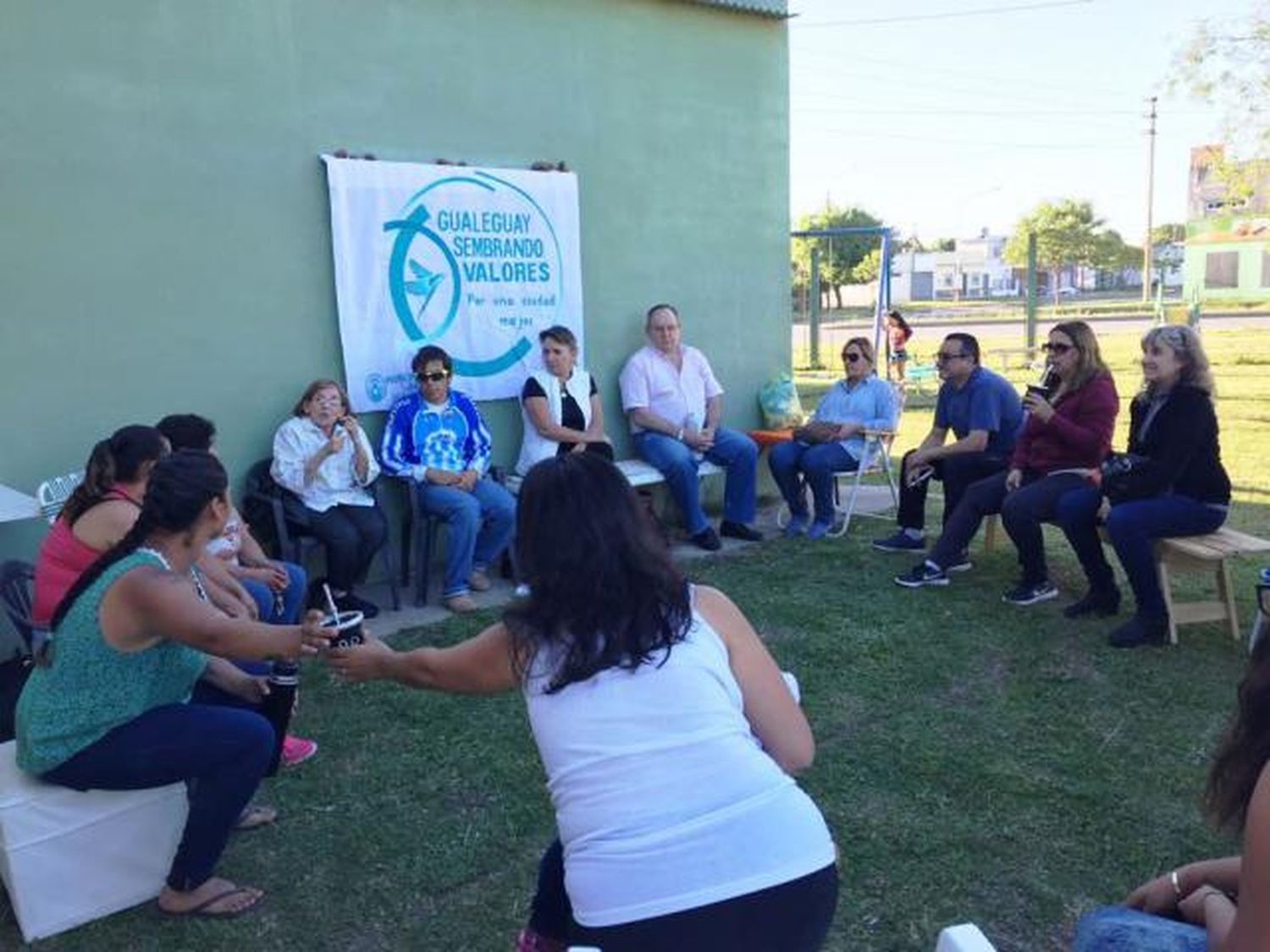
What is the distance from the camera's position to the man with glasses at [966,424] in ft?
19.5

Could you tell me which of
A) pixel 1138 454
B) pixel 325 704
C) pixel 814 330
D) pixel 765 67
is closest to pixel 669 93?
pixel 765 67

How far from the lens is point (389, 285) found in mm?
5879

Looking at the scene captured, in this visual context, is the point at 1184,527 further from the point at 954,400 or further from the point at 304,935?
the point at 304,935

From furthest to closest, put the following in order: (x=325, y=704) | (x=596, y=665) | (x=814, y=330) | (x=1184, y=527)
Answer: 1. (x=814, y=330)
2. (x=1184, y=527)
3. (x=325, y=704)
4. (x=596, y=665)

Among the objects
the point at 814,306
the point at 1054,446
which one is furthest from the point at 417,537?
the point at 814,306

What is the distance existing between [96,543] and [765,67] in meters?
5.80

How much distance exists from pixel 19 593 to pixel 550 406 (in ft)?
9.83

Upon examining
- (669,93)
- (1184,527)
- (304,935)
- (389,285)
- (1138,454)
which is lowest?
(304,935)

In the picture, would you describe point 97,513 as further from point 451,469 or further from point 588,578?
point 451,469

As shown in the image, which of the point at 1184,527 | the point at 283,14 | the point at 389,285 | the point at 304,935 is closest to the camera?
the point at 304,935

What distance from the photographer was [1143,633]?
476cm

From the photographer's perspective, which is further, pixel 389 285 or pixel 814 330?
Answer: pixel 814 330

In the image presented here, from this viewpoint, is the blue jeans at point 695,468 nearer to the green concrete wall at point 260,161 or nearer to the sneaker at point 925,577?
the green concrete wall at point 260,161

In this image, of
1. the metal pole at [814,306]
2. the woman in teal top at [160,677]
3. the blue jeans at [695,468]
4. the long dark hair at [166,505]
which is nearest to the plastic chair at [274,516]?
the blue jeans at [695,468]
